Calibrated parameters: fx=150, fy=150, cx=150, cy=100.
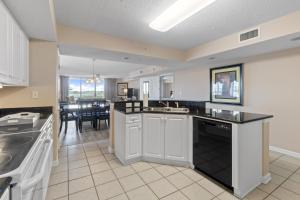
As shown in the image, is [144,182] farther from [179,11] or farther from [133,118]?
[179,11]

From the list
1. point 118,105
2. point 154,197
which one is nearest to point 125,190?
point 154,197

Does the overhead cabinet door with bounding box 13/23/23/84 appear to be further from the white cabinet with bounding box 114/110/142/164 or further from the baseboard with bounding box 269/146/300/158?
the baseboard with bounding box 269/146/300/158

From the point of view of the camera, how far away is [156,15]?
84.5 inches

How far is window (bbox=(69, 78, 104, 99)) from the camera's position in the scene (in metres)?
9.73

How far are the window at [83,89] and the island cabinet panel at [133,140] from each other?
807 centimetres

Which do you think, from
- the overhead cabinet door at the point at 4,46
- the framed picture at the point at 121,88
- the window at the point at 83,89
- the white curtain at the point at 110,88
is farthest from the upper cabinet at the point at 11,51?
the white curtain at the point at 110,88

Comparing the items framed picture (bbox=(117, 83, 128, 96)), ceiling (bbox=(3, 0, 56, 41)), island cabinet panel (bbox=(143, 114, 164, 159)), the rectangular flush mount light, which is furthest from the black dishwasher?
framed picture (bbox=(117, 83, 128, 96))

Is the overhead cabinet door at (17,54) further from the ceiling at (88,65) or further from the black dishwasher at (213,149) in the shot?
the ceiling at (88,65)

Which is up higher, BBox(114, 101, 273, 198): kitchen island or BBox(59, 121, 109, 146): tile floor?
BBox(114, 101, 273, 198): kitchen island

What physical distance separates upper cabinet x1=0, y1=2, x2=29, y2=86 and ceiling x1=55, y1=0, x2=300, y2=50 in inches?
22.9

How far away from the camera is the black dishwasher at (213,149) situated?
1832 millimetres

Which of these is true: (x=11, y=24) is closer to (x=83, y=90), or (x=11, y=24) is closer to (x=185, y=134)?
(x=185, y=134)

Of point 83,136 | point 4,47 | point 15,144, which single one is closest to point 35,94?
point 4,47

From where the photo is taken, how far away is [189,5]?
5.31 ft
